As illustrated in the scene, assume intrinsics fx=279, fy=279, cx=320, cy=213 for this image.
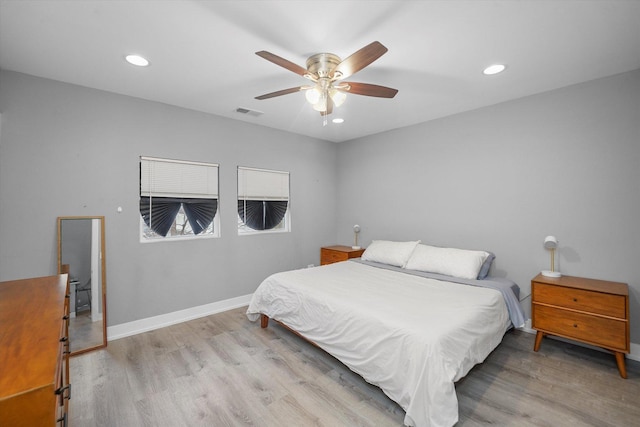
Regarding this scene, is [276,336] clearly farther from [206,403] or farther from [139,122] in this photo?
[139,122]

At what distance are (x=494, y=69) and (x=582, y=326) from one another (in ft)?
7.69

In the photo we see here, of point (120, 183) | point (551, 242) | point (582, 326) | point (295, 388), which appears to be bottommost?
point (295, 388)

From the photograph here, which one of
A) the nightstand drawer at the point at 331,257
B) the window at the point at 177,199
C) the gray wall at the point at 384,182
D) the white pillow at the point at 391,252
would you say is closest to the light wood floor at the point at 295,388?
the gray wall at the point at 384,182

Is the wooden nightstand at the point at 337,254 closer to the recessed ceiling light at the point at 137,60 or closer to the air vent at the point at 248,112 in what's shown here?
the air vent at the point at 248,112

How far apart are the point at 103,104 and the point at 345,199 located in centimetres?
358

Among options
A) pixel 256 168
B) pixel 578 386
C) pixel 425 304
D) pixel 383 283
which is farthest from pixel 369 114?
pixel 578 386

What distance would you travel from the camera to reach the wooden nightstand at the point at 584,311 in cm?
222

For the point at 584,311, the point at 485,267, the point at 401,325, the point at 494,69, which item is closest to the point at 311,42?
the point at 494,69

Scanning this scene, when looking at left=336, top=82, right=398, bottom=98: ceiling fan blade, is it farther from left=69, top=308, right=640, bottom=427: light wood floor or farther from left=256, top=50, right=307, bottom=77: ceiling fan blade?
left=69, top=308, right=640, bottom=427: light wood floor

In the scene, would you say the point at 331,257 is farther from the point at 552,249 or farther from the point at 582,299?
the point at 582,299

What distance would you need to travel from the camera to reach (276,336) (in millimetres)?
2988

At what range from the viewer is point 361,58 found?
182 centimetres

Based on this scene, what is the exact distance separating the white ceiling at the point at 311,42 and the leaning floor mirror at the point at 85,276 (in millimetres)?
1422

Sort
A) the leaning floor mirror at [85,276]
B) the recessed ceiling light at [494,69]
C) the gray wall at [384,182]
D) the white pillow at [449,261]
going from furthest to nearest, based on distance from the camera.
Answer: the white pillow at [449,261] → the leaning floor mirror at [85,276] → the gray wall at [384,182] → the recessed ceiling light at [494,69]
